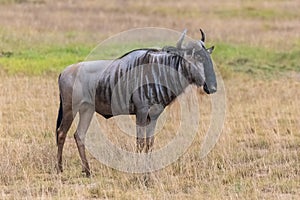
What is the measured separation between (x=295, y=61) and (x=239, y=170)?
1156 centimetres

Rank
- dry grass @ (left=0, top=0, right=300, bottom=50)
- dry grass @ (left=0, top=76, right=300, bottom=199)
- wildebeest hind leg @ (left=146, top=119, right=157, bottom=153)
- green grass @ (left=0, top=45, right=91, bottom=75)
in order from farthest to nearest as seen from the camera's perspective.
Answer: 1. dry grass @ (left=0, top=0, right=300, bottom=50)
2. green grass @ (left=0, top=45, right=91, bottom=75)
3. wildebeest hind leg @ (left=146, top=119, right=157, bottom=153)
4. dry grass @ (left=0, top=76, right=300, bottom=199)

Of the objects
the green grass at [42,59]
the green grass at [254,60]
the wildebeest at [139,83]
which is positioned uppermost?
the wildebeest at [139,83]

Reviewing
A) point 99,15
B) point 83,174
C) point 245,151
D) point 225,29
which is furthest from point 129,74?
point 99,15

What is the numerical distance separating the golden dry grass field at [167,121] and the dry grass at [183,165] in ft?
0.05

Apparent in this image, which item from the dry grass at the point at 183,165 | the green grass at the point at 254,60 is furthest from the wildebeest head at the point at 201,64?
the green grass at the point at 254,60

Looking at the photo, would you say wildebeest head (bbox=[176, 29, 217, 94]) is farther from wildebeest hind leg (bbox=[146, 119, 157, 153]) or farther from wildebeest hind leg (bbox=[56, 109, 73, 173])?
wildebeest hind leg (bbox=[56, 109, 73, 173])

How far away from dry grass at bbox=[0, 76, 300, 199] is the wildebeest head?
1040 mm

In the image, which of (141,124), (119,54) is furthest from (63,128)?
(119,54)

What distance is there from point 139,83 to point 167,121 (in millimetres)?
3565

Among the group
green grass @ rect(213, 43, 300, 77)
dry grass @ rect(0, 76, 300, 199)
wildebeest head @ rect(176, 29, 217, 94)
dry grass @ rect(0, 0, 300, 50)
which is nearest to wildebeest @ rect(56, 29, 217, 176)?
wildebeest head @ rect(176, 29, 217, 94)

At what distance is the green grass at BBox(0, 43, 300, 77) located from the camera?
1736 cm

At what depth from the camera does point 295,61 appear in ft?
64.5

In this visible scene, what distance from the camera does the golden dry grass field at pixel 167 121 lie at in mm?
7934

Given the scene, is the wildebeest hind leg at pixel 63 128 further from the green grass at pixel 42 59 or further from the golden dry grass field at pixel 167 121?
the green grass at pixel 42 59
